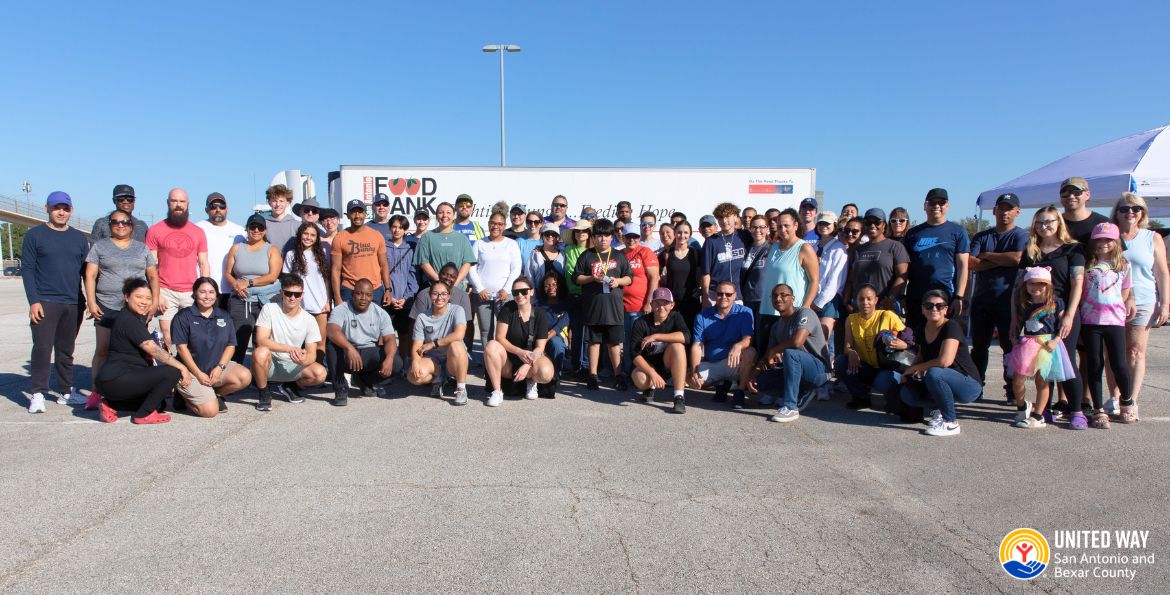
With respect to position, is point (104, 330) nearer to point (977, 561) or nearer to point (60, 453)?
point (60, 453)

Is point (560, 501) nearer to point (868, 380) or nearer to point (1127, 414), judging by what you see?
point (868, 380)

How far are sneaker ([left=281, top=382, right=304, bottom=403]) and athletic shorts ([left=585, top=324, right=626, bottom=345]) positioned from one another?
2766 millimetres

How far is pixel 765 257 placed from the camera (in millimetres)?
6805

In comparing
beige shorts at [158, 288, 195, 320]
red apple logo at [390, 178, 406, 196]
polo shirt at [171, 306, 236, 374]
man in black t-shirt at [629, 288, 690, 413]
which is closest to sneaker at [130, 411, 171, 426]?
polo shirt at [171, 306, 236, 374]

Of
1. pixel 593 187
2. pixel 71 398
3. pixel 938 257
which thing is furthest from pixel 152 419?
pixel 593 187

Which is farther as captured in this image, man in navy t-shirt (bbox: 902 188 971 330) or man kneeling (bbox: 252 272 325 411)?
man in navy t-shirt (bbox: 902 188 971 330)

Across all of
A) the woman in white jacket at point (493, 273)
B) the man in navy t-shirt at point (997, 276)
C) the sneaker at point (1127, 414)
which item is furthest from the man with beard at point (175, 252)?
the sneaker at point (1127, 414)

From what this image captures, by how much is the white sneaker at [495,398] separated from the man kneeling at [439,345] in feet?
0.84

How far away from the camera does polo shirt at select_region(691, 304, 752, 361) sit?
653 cm

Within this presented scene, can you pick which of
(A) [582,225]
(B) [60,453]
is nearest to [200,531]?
(B) [60,453]

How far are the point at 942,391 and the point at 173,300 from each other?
6.68m

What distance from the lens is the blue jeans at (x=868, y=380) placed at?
5.72 m

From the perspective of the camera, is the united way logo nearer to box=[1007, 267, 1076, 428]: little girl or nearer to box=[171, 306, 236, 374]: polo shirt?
box=[1007, 267, 1076, 428]: little girl

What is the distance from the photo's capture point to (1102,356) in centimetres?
557
